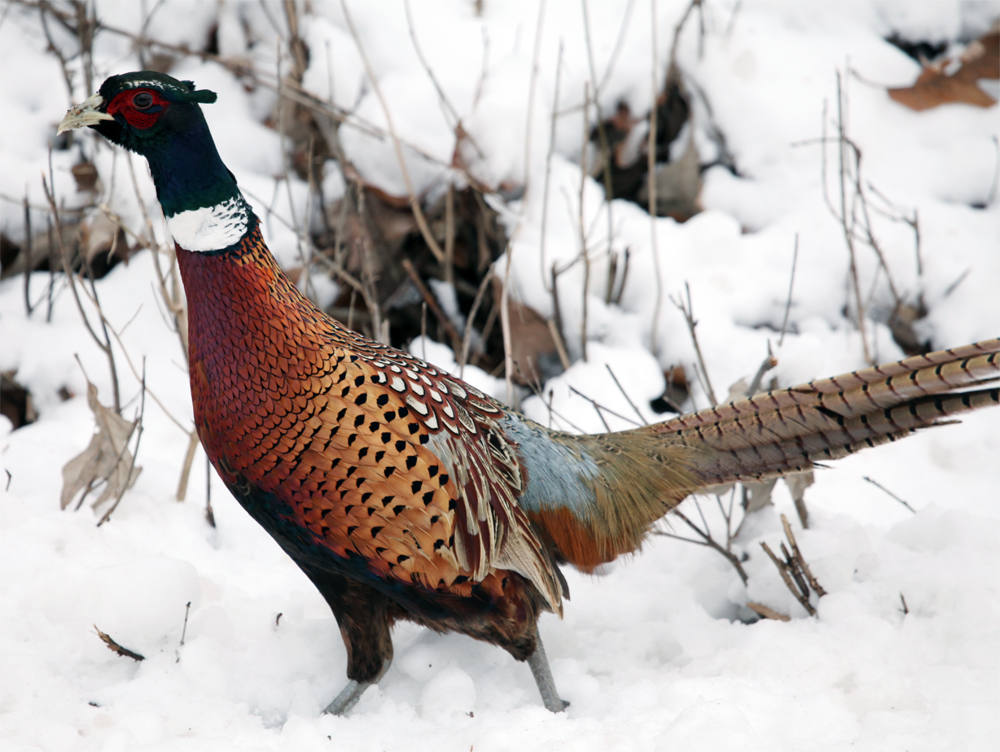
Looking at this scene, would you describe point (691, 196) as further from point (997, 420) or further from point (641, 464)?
point (641, 464)

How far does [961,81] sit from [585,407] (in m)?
2.48

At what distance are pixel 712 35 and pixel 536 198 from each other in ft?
4.15

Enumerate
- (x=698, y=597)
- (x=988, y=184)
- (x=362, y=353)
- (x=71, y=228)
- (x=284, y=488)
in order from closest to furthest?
(x=284, y=488) → (x=362, y=353) → (x=698, y=597) → (x=71, y=228) → (x=988, y=184)

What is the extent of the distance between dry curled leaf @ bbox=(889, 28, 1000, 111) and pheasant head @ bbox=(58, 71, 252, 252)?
11.2 feet

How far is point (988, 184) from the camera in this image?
148 inches

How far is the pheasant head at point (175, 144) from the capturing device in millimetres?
1777

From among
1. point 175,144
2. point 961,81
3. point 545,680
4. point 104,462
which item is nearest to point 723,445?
point 545,680

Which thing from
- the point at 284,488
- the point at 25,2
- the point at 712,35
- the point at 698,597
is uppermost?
the point at 25,2

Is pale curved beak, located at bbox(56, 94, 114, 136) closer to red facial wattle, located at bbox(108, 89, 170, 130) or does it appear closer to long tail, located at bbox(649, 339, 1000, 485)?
red facial wattle, located at bbox(108, 89, 170, 130)

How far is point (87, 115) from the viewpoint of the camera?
179 cm

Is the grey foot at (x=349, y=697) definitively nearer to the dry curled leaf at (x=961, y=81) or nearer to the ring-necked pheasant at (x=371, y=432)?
the ring-necked pheasant at (x=371, y=432)

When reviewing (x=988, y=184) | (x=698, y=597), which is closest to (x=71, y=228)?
(x=698, y=597)

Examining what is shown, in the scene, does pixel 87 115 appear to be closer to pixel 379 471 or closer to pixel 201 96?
pixel 201 96

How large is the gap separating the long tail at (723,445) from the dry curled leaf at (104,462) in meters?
1.33
